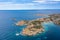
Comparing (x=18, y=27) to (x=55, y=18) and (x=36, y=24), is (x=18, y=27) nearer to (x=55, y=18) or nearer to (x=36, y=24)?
(x=36, y=24)

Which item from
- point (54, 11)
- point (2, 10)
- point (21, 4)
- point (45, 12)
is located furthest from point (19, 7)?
point (54, 11)

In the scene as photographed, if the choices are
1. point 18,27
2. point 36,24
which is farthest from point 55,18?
point 18,27

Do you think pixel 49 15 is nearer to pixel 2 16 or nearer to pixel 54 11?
pixel 54 11
